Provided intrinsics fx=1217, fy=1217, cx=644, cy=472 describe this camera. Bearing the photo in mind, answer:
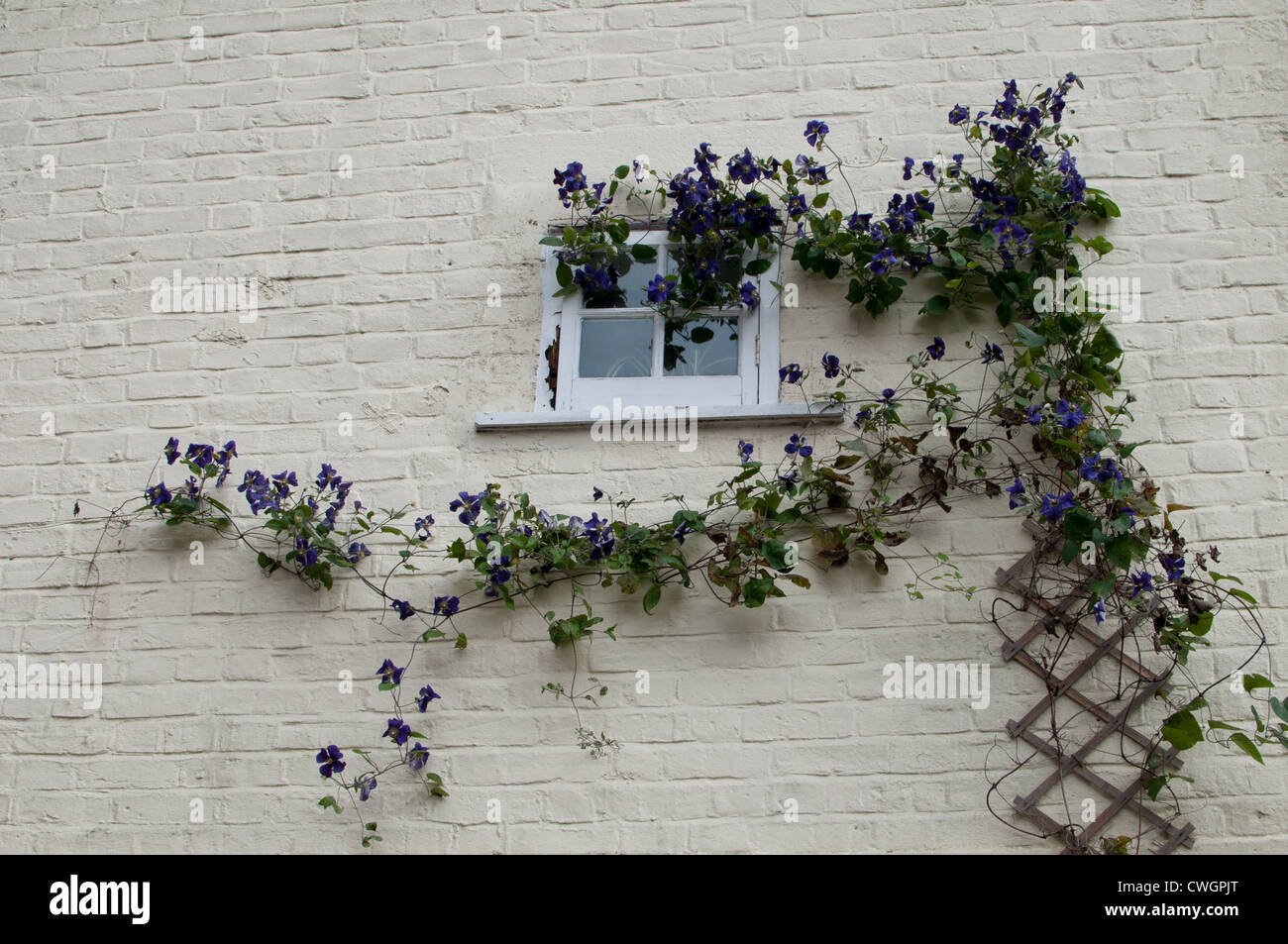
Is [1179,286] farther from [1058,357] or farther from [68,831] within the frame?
[68,831]

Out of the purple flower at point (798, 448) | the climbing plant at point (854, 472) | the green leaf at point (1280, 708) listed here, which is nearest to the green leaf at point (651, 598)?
the climbing plant at point (854, 472)

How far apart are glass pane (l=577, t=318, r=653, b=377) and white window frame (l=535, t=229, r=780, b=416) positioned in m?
0.02

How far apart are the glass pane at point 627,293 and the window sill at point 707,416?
0.34m

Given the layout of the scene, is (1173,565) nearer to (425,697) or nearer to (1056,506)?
(1056,506)

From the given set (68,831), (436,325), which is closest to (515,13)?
(436,325)

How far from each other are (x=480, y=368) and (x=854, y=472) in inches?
40.6

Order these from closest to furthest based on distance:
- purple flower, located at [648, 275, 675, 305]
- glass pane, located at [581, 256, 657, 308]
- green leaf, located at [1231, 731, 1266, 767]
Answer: green leaf, located at [1231, 731, 1266, 767]
purple flower, located at [648, 275, 675, 305]
glass pane, located at [581, 256, 657, 308]

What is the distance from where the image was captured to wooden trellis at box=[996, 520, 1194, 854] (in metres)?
2.73

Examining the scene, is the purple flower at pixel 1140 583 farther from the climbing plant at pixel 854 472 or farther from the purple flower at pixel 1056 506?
the purple flower at pixel 1056 506

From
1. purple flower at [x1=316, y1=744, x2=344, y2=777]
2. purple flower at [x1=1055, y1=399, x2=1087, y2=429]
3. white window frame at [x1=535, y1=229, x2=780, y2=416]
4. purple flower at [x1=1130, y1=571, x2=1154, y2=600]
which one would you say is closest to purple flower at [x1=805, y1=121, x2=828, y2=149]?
white window frame at [x1=535, y1=229, x2=780, y2=416]

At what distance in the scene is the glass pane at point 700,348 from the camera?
3.23 meters

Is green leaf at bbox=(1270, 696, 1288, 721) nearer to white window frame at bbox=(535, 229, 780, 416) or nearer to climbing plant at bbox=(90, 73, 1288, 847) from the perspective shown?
climbing plant at bbox=(90, 73, 1288, 847)

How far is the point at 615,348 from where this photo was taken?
329 centimetres

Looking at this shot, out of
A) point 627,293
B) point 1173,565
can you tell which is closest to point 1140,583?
point 1173,565
